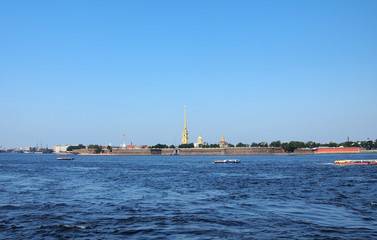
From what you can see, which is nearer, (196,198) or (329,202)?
(329,202)

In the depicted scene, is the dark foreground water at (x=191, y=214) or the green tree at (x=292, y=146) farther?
the green tree at (x=292, y=146)

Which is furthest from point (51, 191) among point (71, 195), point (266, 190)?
point (266, 190)

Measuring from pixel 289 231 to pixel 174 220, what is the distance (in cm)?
530

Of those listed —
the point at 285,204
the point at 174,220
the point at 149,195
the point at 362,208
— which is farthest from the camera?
the point at 149,195

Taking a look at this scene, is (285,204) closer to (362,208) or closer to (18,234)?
(362,208)

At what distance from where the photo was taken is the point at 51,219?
57.5ft

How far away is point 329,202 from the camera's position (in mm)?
22109

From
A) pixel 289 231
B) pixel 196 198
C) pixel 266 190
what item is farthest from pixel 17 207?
pixel 266 190

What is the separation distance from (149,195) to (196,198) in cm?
384

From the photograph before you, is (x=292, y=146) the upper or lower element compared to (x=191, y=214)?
upper

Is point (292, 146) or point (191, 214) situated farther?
point (292, 146)

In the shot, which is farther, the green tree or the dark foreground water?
the green tree

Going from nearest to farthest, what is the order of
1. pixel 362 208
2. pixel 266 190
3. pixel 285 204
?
pixel 362 208, pixel 285 204, pixel 266 190

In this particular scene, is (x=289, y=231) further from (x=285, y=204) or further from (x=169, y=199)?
(x=169, y=199)
